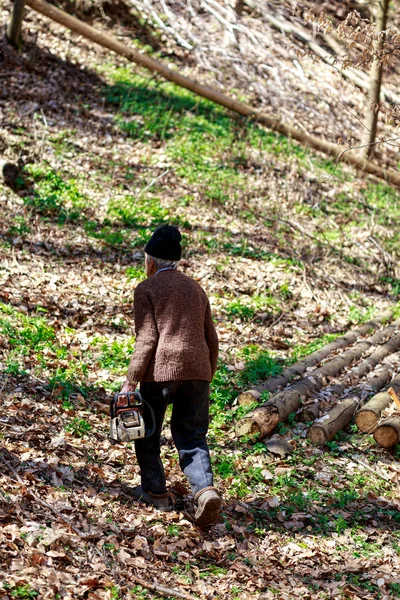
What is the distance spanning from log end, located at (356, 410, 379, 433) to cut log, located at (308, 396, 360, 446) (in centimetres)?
14

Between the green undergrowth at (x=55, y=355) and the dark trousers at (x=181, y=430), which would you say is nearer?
the dark trousers at (x=181, y=430)

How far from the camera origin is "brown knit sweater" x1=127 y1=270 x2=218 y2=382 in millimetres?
5277

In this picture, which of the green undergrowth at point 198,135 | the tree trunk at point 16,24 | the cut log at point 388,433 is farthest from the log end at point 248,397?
the tree trunk at point 16,24

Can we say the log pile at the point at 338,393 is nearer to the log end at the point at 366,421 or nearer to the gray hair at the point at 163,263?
the log end at the point at 366,421

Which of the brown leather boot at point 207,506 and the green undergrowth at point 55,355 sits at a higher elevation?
the brown leather boot at point 207,506

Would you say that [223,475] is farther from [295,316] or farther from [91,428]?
[295,316]

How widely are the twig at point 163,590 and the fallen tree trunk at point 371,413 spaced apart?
10.5 ft

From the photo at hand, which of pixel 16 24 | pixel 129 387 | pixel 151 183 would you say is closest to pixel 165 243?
pixel 129 387

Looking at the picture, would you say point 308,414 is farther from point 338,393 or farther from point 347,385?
point 347,385

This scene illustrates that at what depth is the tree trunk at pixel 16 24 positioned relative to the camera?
47.3 ft

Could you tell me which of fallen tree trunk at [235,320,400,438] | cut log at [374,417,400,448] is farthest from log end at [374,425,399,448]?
fallen tree trunk at [235,320,400,438]

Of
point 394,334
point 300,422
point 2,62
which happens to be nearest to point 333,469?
point 300,422

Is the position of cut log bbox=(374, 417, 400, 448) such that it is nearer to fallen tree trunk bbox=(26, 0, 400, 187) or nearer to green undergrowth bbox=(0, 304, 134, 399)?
green undergrowth bbox=(0, 304, 134, 399)

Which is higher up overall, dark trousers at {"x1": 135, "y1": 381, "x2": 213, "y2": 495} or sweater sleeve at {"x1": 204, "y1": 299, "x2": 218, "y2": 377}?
sweater sleeve at {"x1": 204, "y1": 299, "x2": 218, "y2": 377}
